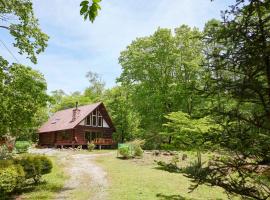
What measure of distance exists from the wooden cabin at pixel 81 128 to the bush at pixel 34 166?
82.9 ft

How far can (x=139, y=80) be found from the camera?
148ft

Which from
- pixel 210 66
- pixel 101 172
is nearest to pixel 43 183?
pixel 101 172

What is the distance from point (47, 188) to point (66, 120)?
31617 mm

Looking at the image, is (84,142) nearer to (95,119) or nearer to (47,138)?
(95,119)

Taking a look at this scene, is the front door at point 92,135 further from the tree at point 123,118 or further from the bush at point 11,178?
the bush at point 11,178

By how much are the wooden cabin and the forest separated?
5368mm

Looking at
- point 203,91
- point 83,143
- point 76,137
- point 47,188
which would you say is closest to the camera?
point 203,91

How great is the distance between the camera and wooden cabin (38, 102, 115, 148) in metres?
→ 44.0

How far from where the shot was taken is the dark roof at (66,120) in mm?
44281

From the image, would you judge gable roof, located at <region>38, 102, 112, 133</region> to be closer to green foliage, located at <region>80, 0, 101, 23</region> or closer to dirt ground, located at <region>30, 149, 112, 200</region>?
dirt ground, located at <region>30, 149, 112, 200</region>

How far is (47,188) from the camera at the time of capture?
627 inches

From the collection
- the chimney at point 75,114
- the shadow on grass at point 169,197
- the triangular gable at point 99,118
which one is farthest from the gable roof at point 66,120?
the shadow on grass at point 169,197

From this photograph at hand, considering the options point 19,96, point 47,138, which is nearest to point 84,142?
point 47,138

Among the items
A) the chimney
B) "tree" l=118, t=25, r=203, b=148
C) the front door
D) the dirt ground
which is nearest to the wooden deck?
the front door
